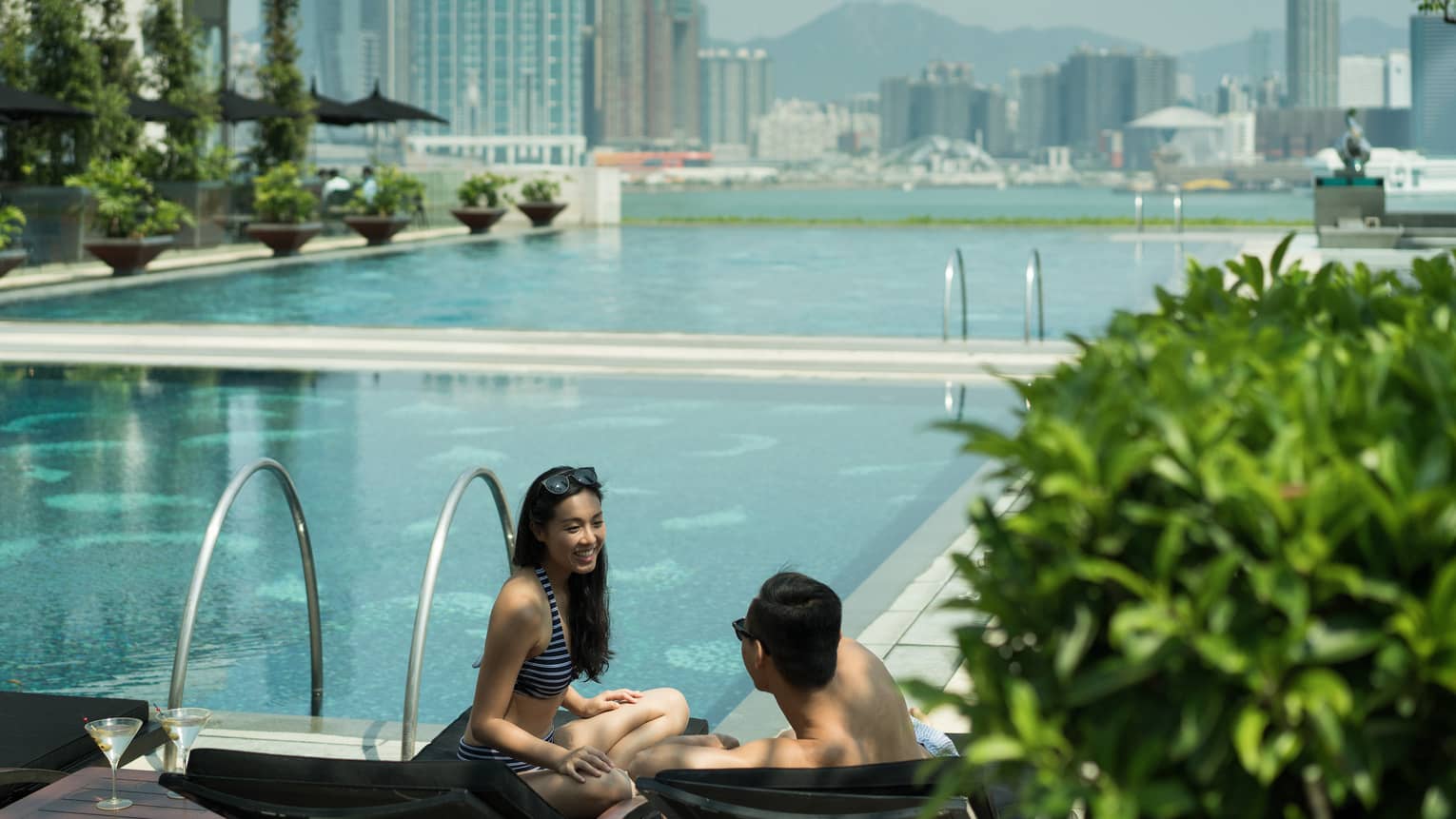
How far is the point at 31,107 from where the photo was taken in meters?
25.0

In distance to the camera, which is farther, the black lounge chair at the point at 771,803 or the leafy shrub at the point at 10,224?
the leafy shrub at the point at 10,224

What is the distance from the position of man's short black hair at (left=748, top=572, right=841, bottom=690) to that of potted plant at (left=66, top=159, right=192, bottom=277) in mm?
24105

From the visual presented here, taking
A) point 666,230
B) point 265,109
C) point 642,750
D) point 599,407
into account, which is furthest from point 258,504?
point 666,230

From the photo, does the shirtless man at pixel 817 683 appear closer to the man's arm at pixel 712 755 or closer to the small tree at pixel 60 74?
the man's arm at pixel 712 755

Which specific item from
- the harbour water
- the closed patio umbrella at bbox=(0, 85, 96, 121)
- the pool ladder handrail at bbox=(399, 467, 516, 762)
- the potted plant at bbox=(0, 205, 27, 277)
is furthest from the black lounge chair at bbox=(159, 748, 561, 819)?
the harbour water

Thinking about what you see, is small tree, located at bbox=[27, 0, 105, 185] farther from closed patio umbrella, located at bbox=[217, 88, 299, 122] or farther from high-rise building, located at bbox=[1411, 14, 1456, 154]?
high-rise building, located at bbox=[1411, 14, 1456, 154]

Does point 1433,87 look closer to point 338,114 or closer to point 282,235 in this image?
point 338,114

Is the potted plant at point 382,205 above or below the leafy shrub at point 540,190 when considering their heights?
below

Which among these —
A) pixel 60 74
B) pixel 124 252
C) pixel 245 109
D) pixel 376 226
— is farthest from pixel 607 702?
pixel 245 109

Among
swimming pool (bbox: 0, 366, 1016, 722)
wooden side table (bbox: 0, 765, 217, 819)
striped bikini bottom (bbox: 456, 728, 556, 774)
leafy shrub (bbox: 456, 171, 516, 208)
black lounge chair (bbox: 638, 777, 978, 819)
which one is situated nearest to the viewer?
black lounge chair (bbox: 638, 777, 978, 819)

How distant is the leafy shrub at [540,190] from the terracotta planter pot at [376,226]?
7513 millimetres

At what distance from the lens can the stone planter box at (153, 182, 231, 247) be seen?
2989 centimetres

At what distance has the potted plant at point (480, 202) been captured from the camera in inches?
1533

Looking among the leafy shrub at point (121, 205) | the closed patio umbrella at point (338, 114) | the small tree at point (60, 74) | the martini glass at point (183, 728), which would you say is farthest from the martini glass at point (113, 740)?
the closed patio umbrella at point (338, 114)
